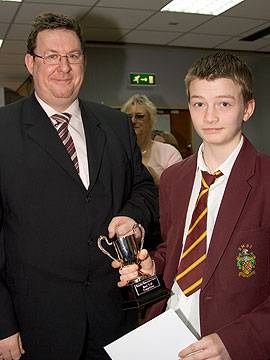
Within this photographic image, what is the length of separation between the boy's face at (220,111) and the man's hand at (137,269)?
43 centimetres

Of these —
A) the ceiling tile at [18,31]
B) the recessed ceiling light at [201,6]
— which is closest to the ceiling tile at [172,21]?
the recessed ceiling light at [201,6]

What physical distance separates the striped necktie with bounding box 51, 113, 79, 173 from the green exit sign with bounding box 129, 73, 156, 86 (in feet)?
21.5

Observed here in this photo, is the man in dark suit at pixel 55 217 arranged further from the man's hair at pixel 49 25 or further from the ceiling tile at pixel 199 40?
the ceiling tile at pixel 199 40

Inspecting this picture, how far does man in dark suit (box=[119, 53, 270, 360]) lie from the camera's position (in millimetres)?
1275

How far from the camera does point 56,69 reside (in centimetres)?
185

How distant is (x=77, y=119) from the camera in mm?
1992

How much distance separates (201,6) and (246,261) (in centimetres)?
543

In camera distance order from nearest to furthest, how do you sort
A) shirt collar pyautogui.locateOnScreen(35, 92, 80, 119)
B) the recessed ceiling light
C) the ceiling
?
shirt collar pyautogui.locateOnScreen(35, 92, 80, 119) < the ceiling < the recessed ceiling light

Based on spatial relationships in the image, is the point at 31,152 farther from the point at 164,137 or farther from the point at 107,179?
the point at 164,137

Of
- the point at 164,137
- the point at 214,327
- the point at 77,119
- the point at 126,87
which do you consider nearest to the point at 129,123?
the point at 77,119

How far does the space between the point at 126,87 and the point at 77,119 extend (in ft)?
21.8

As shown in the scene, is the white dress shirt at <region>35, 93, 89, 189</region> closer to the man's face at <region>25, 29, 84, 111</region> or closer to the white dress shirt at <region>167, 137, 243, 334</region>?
the man's face at <region>25, 29, 84, 111</region>

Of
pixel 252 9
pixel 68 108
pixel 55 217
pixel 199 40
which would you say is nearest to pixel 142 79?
pixel 199 40

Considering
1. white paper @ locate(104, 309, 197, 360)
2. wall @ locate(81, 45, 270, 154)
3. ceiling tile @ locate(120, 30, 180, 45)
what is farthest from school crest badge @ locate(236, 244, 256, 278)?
wall @ locate(81, 45, 270, 154)
